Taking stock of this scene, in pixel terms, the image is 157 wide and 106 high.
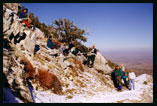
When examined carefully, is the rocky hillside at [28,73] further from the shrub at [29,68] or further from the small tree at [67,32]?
the small tree at [67,32]

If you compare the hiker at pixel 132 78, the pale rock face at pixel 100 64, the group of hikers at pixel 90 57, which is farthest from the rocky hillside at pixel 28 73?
the pale rock face at pixel 100 64

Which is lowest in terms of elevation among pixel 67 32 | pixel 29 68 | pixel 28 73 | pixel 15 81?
pixel 15 81

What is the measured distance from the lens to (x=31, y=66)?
6812mm

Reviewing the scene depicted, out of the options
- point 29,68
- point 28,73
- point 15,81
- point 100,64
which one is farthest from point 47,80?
point 100,64

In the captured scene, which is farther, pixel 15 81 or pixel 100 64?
pixel 100 64

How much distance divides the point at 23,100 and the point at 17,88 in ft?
1.99

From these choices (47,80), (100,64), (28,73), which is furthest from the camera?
(100,64)

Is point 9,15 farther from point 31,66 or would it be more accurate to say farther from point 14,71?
point 14,71

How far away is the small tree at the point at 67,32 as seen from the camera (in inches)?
676

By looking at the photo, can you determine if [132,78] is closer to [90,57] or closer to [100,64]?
[100,64]

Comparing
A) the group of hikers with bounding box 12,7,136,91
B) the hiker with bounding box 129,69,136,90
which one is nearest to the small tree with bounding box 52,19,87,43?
the group of hikers with bounding box 12,7,136,91

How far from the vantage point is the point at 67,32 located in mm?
17156

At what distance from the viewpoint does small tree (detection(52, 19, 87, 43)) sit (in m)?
17.2

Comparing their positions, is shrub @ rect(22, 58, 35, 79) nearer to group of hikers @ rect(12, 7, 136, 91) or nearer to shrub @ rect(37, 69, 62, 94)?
shrub @ rect(37, 69, 62, 94)
